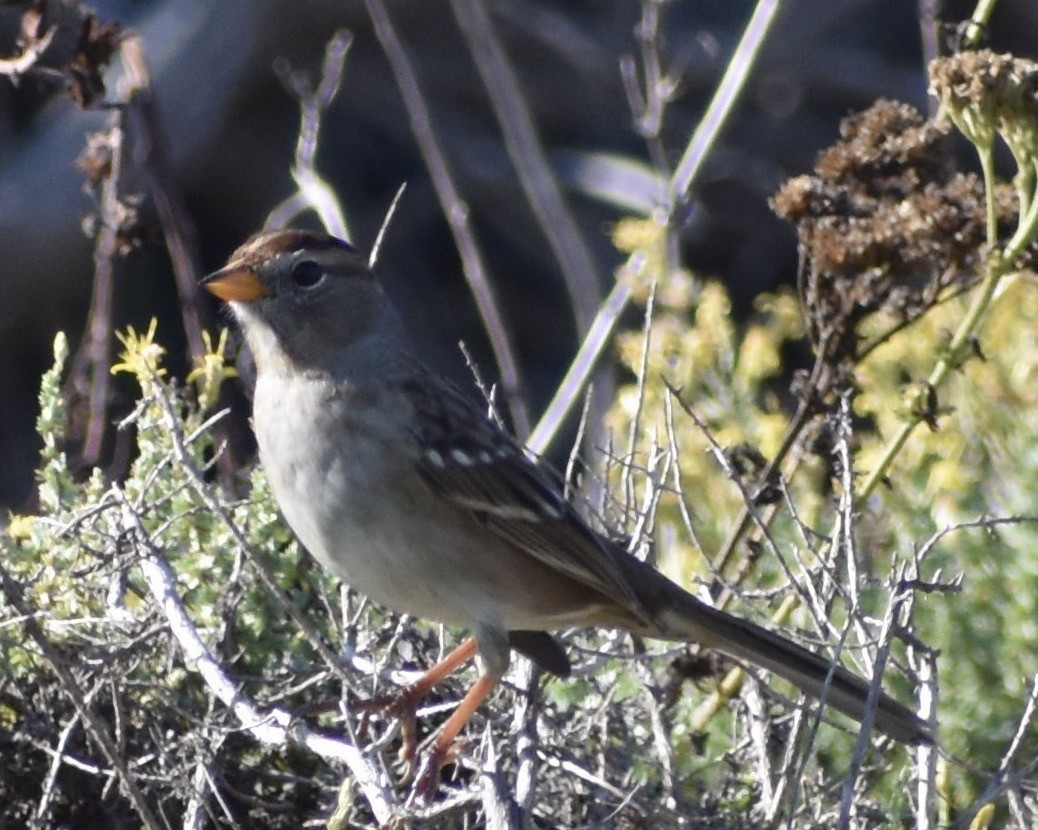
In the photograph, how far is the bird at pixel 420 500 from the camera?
12.2 ft

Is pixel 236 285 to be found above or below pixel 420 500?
above

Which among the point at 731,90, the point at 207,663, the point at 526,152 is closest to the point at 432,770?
the point at 207,663

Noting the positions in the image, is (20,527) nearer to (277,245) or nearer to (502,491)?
(277,245)

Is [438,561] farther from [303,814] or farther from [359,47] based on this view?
[359,47]

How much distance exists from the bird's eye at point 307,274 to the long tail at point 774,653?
0.90 m

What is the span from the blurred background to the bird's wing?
4316 mm

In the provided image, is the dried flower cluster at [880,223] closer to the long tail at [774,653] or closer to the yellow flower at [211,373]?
the long tail at [774,653]

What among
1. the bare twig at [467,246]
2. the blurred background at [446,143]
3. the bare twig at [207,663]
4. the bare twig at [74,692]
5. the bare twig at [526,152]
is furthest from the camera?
the blurred background at [446,143]

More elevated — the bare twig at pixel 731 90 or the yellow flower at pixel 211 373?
the bare twig at pixel 731 90

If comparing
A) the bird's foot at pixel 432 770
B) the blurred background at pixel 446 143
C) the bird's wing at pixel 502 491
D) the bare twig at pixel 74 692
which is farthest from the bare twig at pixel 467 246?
the blurred background at pixel 446 143

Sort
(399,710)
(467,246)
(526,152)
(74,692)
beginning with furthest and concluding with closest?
(526,152) < (467,246) < (399,710) < (74,692)

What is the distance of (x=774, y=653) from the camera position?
382 centimetres

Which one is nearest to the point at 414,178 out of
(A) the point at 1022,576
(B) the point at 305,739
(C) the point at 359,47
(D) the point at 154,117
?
(C) the point at 359,47

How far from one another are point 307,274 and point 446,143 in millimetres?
5304
